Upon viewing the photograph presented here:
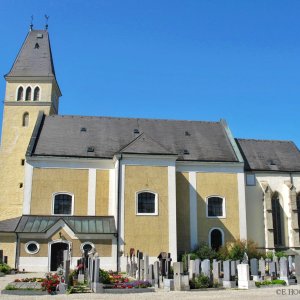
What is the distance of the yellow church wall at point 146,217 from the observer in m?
30.4

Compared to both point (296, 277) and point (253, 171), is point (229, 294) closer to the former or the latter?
point (296, 277)

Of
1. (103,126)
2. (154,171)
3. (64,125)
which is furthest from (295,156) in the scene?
(64,125)

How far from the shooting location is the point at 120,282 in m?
19.7

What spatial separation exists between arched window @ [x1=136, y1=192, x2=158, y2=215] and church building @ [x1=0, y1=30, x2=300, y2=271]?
71 mm

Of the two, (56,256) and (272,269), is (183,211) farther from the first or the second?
(272,269)

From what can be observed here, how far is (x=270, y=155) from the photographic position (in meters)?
38.9

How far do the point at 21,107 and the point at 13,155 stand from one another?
14.6 ft

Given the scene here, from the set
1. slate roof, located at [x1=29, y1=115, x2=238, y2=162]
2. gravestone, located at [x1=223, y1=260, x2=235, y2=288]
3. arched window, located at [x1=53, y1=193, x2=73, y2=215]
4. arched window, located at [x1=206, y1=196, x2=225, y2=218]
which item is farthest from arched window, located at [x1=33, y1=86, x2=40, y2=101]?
gravestone, located at [x1=223, y1=260, x2=235, y2=288]

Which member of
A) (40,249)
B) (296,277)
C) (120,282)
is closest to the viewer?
(120,282)

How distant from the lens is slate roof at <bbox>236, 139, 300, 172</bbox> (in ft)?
123

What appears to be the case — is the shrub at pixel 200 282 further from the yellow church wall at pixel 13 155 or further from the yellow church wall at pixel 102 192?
the yellow church wall at pixel 13 155

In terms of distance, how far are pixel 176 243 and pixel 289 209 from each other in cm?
1116

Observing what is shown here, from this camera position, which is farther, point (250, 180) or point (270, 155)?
point (270, 155)

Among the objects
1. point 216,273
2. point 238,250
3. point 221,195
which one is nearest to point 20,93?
point 221,195
